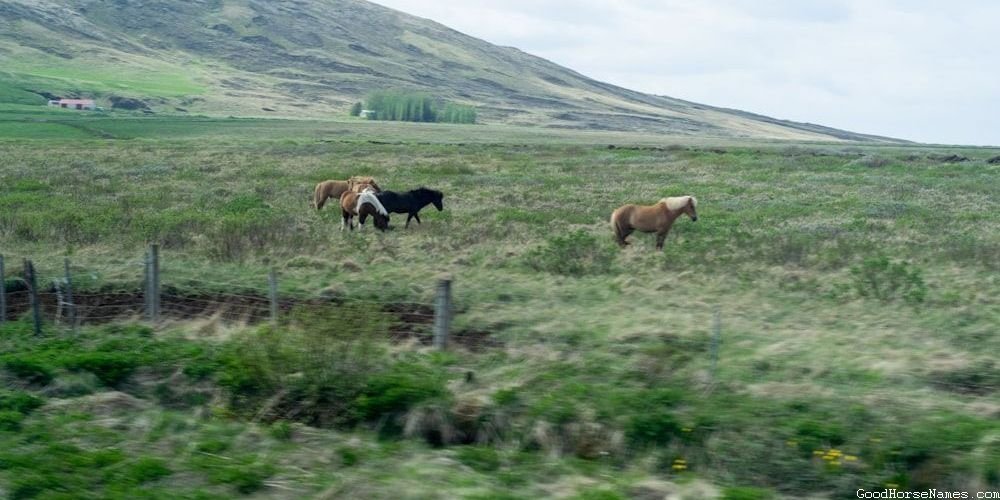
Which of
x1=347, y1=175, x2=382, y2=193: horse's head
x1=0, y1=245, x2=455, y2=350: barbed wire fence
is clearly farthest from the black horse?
x1=0, y1=245, x2=455, y2=350: barbed wire fence

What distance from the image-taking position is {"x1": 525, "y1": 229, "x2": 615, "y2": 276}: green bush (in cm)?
1556

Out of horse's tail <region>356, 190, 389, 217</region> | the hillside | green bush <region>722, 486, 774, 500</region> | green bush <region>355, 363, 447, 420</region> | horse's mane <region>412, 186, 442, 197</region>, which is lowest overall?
green bush <region>355, 363, 447, 420</region>

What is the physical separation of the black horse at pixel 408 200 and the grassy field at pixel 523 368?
1.71 m

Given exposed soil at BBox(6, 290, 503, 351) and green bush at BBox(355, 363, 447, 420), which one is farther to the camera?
exposed soil at BBox(6, 290, 503, 351)

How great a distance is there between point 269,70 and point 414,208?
134970 mm

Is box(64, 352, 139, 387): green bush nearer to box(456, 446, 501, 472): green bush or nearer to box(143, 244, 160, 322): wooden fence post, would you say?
box(143, 244, 160, 322): wooden fence post

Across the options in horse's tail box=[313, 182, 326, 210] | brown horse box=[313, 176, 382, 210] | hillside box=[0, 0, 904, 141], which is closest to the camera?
brown horse box=[313, 176, 382, 210]

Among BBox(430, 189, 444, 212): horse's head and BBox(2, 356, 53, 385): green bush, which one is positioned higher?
BBox(430, 189, 444, 212): horse's head

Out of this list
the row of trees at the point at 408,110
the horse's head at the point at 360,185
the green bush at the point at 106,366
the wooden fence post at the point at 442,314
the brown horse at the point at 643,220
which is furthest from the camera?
Result: the row of trees at the point at 408,110

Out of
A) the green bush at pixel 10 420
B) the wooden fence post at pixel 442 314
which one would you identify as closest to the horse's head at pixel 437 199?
the wooden fence post at pixel 442 314

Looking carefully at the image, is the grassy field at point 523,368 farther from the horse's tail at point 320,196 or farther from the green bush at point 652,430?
the horse's tail at point 320,196

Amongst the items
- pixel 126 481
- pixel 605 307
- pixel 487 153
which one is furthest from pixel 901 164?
pixel 126 481

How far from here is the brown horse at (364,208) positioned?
21906 millimetres

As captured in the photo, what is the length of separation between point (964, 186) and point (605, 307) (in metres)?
26.0
